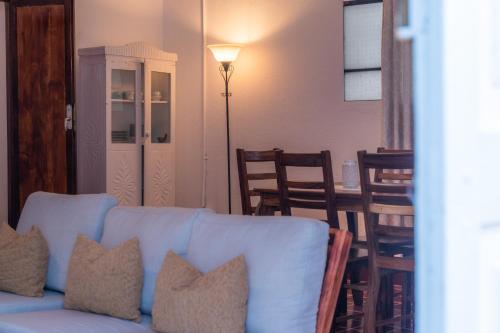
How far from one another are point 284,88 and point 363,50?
855 mm

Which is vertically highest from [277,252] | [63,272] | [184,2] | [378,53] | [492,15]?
[184,2]

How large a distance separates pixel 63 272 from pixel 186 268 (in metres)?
1.07

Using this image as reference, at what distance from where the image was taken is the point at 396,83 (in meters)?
6.09

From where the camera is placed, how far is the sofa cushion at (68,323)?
10.0 ft

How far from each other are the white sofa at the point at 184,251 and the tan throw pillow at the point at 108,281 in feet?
0.15

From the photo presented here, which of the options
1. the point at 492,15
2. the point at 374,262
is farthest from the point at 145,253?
the point at 492,15

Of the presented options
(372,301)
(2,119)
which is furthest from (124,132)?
(372,301)

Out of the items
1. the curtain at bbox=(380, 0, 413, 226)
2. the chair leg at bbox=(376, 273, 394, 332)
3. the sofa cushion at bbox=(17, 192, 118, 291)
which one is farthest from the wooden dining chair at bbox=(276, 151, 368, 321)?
the curtain at bbox=(380, 0, 413, 226)

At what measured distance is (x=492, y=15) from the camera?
93cm

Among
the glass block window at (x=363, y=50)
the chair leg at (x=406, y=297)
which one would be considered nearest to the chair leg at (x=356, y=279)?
the chair leg at (x=406, y=297)

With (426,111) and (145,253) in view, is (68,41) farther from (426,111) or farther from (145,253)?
(426,111)

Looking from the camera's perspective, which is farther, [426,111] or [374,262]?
[374,262]

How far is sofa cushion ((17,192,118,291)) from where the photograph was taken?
151 inches

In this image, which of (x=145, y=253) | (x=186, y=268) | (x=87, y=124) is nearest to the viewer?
(x=186, y=268)
